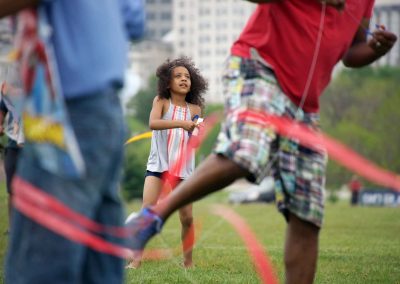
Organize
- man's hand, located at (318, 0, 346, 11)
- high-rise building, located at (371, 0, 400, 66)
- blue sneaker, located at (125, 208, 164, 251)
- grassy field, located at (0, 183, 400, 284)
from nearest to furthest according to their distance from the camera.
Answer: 1. blue sneaker, located at (125, 208, 164, 251)
2. man's hand, located at (318, 0, 346, 11)
3. grassy field, located at (0, 183, 400, 284)
4. high-rise building, located at (371, 0, 400, 66)

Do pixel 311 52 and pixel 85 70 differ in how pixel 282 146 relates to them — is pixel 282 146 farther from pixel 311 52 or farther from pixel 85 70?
pixel 85 70

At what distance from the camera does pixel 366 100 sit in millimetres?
95375

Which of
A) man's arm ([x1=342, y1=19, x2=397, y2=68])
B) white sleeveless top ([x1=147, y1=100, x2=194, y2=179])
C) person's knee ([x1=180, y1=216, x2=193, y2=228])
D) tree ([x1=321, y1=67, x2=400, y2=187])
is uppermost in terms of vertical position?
man's arm ([x1=342, y1=19, x2=397, y2=68])

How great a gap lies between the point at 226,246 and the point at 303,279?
731cm

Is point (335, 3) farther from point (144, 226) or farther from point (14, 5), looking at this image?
point (14, 5)

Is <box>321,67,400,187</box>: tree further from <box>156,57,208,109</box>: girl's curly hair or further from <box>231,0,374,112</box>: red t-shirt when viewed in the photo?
<box>231,0,374,112</box>: red t-shirt

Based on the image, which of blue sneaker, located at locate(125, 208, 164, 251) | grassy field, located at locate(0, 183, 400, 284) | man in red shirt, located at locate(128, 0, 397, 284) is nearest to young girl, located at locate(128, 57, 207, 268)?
grassy field, located at locate(0, 183, 400, 284)

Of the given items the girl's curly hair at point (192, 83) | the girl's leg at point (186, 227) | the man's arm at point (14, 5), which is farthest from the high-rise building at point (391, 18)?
the man's arm at point (14, 5)

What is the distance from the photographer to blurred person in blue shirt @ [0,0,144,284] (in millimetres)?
4113

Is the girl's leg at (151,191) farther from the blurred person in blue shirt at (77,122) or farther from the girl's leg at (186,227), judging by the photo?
the blurred person in blue shirt at (77,122)

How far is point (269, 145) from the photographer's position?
5398 mm

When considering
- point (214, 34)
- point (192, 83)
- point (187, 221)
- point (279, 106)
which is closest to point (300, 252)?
point (279, 106)

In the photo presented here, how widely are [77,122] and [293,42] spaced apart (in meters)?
1.67

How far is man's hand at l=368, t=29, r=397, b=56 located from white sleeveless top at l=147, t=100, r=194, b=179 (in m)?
3.89
